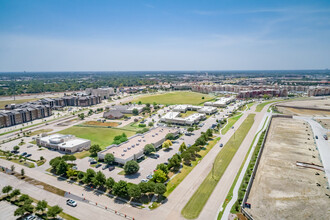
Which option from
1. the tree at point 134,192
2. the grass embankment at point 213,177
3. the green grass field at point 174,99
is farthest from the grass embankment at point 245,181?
the green grass field at point 174,99

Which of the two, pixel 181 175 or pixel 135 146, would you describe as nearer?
pixel 181 175

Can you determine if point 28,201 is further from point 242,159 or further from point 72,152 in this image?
point 242,159

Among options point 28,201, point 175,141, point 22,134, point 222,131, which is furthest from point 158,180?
point 22,134

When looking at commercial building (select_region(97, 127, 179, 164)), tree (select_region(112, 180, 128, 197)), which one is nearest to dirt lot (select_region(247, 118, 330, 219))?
tree (select_region(112, 180, 128, 197))

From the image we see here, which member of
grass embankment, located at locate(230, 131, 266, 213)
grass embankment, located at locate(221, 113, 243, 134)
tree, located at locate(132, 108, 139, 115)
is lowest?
grass embankment, located at locate(230, 131, 266, 213)

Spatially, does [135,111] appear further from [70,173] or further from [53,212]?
[53,212]

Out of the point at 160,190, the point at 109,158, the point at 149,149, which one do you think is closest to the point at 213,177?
the point at 160,190

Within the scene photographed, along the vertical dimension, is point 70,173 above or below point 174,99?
below

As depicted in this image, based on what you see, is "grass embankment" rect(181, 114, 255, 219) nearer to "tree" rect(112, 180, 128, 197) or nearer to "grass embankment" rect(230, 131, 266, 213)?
"grass embankment" rect(230, 131, 266, 213)
